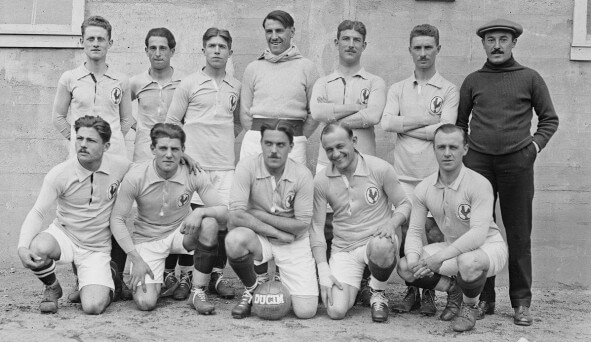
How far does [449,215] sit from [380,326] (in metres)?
0.85

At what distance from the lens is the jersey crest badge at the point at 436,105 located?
208 inches

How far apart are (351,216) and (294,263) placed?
52 cm

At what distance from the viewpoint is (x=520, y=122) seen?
5.01 metres

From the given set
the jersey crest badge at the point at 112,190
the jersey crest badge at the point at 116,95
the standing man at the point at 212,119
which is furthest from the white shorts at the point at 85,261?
the jersey crest badge at the point at 116,95

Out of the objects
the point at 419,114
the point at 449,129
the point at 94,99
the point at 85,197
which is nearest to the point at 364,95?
the point at 419,114

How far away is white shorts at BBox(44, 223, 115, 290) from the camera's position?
16.7 feet

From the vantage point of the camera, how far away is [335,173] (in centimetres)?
520

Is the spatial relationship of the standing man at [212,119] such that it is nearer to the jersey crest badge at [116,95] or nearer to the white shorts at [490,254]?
the jersey crest badge at [116,95]

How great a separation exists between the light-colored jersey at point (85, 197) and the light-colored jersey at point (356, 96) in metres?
1.46

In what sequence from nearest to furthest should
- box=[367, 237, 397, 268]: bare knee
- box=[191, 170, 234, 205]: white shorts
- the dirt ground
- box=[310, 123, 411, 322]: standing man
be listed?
the dirt ground → box=[367, 237, 397, 268]: bare knee → box=[310, 123, 411, 322]: standing man → box=[191, 170, 234, 205]: white shorts

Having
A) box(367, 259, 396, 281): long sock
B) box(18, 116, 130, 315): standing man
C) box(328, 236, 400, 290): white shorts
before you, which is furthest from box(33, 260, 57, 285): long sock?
box(367, 259, 396, 281): long sock

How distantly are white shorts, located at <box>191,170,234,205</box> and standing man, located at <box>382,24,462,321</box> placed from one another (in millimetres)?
1232

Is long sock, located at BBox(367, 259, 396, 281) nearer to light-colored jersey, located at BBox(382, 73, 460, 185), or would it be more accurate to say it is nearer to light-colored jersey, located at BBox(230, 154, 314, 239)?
light-colored jersey, located at BBox(230, 154, 314, 239)

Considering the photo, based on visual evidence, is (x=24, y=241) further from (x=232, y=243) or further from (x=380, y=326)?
(x=380, y=326)
